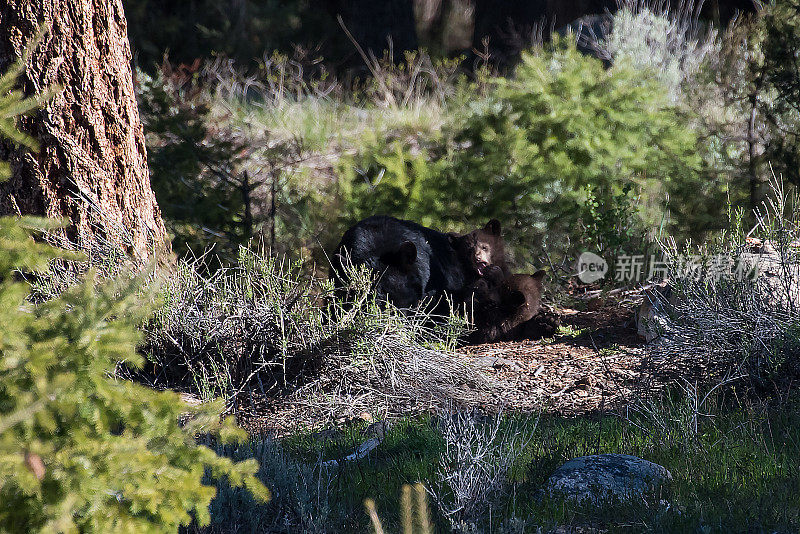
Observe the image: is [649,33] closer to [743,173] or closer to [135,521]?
[743,173]

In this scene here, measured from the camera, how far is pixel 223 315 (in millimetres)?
5586

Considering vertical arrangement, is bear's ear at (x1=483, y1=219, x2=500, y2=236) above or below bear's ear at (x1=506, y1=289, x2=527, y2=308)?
above

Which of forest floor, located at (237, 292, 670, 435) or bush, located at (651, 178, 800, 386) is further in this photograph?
forest floor, located at (237, 292, 670, 435)

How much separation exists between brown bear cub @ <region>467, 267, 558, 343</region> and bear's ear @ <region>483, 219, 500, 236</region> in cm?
34

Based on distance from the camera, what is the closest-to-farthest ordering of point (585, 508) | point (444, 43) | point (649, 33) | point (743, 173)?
point (585, 508), point (743, 173), point (649, 33), point (444, 43)

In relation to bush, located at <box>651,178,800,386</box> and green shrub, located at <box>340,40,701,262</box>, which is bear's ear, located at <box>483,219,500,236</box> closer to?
green shrub, located at <box>340,40,701,262</box>

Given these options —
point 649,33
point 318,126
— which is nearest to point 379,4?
point 649,33

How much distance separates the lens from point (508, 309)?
675cm

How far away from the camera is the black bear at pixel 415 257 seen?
6.55m

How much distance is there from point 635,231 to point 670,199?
1.59 ft

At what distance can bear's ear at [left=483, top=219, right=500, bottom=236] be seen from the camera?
6.98 m

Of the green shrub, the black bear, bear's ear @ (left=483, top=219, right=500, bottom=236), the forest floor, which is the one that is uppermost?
the green shrub

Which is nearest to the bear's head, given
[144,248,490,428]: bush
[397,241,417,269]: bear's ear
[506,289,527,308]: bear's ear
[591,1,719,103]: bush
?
[506,289,527,308]: bear's ear

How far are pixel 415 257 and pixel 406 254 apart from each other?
9cm
